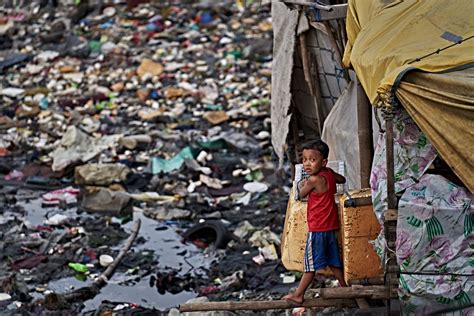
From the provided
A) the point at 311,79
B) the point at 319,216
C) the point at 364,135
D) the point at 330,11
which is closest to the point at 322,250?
the point at 319,216

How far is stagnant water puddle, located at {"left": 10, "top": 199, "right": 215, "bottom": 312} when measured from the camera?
727 centimetres

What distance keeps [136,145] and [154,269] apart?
3.45 meters

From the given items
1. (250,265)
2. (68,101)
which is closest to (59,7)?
(68,101)

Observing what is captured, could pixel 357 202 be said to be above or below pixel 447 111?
below

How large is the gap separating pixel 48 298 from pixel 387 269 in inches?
135

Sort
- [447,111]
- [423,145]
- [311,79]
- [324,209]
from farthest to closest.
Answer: [311,79], [324,209], [423,145], [447,111]

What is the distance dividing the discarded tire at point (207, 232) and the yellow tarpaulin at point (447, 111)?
4296mm

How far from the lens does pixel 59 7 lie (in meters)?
18.2

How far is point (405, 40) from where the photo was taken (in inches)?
180

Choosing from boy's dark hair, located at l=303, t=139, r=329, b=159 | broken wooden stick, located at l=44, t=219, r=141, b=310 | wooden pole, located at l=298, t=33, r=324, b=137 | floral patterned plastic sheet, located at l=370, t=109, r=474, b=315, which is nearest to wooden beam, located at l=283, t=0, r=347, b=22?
wooden pole, located at l=298, t=33, r=324, b=137

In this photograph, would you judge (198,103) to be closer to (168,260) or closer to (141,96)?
(141,96)

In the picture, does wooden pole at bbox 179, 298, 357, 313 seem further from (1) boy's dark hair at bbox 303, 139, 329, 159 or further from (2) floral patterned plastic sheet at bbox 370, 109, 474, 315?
(1) boy's dark hair at bbox 303, 139, 329, 159

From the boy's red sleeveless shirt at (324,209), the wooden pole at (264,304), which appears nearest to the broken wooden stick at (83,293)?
the wooden pole at (264,304)

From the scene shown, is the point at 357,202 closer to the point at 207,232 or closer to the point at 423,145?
the point at 423,145
